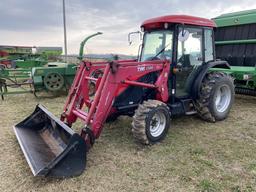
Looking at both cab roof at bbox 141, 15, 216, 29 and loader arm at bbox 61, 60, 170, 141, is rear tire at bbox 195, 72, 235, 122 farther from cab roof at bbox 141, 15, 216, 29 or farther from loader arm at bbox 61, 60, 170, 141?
cab roof at bbox 141, 15, 216, 29

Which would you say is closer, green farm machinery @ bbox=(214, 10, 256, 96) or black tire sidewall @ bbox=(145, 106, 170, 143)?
black tire sidewall @ bbox=(145, 106, 170, 143)

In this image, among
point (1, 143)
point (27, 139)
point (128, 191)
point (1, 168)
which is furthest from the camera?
point (1, 143)

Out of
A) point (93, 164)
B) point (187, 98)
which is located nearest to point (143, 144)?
point (93, 164)

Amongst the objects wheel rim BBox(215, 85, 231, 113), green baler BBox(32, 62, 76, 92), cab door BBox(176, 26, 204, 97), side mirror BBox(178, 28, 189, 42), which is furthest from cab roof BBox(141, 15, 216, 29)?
green baler BBox(32, 62, 76, 92)

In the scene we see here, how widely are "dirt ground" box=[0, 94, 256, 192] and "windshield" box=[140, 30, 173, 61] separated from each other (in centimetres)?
139

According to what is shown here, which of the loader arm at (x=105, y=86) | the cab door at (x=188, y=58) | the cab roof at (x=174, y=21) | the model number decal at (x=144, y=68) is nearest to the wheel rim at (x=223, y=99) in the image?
the cab door at (x=188, y=58)

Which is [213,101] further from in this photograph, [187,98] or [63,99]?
[63,99]

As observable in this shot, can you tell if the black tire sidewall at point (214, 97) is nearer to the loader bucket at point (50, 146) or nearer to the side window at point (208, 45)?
the side window at point (208, 45)

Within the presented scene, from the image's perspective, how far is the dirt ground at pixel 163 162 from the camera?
9.05ft

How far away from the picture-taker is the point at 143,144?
12.4 ft

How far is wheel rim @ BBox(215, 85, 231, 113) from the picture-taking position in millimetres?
5134

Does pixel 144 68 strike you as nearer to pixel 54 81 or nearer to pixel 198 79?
pixel 198 79

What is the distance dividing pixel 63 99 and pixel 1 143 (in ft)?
11.6

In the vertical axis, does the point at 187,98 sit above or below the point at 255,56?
below
